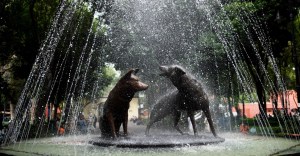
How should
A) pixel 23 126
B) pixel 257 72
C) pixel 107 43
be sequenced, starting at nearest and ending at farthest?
pixel 23 126
pixel 107 43
pixel 257 72

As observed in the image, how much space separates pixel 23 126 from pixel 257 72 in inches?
646

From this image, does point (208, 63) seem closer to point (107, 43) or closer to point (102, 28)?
point (107, 43)

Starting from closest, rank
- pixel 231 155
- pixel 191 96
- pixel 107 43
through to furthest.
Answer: pixel 231 155 < pixel 191 96 < pixel 107 43

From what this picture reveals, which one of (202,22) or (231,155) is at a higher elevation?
(202,22)

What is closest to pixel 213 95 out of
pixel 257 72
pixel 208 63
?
pixel 257 72

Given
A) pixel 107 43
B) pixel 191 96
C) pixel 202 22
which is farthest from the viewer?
pixel 107 43

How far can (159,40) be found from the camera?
19.1m

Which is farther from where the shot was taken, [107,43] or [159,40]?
[107,43]

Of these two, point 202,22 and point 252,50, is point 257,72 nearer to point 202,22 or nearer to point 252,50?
point 252,50

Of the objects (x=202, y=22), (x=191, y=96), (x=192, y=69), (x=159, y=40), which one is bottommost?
(x=191, y=96)

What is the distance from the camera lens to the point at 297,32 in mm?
27625

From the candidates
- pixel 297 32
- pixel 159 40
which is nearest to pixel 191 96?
pixel 159 40

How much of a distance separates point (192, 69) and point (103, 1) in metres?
6.63

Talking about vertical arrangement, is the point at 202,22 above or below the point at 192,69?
above
